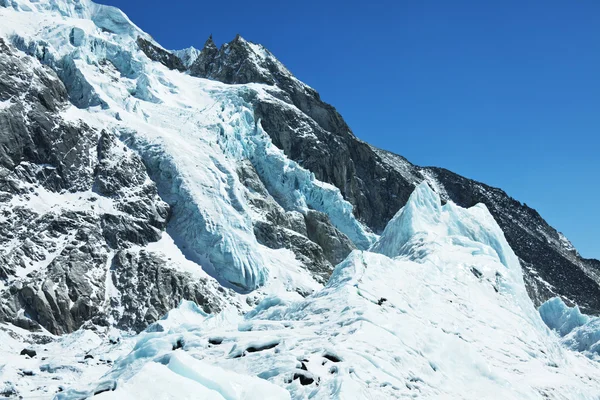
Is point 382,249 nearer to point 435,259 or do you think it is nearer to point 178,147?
point 435,259

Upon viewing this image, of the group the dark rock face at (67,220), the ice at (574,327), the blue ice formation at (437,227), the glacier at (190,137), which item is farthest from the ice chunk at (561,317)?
the dark rock face at (67,220)

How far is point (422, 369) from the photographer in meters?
27.7

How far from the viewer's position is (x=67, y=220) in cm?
11019

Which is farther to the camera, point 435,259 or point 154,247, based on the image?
point 154,247

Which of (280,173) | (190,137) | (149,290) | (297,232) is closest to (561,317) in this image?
(149,290)

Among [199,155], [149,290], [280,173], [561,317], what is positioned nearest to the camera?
[561,317]

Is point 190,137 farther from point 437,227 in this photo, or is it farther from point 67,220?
point 437,227

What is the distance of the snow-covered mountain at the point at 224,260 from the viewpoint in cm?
2741

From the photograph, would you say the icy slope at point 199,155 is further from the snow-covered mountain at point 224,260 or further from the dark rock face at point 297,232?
the snow-covered mountain at point 224,260

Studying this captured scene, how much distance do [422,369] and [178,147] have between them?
112 metres

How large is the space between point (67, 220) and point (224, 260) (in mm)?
27636

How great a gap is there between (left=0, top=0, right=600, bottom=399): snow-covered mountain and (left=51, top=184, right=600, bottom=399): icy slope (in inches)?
4.9

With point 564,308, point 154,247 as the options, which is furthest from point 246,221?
point 564,308

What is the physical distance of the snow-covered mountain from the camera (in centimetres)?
2741
